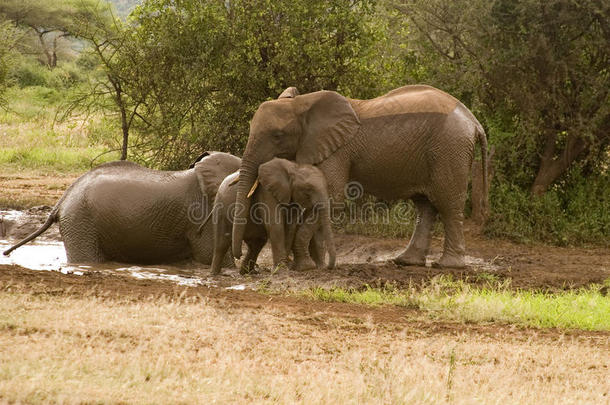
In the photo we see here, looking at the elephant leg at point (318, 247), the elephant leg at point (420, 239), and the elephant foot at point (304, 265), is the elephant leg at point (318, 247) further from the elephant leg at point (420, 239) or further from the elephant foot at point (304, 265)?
the elephant leg at point (420, 239)

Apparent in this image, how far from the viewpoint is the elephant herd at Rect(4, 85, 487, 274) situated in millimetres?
11172

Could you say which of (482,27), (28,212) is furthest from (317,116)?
(28,212)

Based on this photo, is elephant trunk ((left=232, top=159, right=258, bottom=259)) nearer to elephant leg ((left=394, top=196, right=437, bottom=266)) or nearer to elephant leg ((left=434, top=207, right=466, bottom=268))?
elephant leg ((left=394, top=196, right=437, bottom=266))

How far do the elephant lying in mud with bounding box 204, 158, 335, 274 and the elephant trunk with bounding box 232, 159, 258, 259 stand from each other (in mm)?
119

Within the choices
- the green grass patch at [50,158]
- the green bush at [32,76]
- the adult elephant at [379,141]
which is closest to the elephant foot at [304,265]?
the adult elephant at [379,141]

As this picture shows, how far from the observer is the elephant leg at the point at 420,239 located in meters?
12.2

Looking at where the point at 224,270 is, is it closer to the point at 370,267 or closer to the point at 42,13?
the point at 370,267

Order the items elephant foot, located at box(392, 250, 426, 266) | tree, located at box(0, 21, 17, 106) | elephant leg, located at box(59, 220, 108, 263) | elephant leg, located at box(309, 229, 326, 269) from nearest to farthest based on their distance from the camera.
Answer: elephant leg, located at box(309, 229, 326, 269), elephant leg, located at box(59, 220, 108, 263), elephant foot, located at box(392, 250, 426, 266), tree, located at box(0, 21, 17, 106)

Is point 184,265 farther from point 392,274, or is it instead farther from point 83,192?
point 392,274

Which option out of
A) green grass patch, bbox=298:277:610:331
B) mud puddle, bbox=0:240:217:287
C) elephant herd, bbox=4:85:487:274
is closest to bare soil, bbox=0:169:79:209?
mud puddle, bbox=0:240:217:287

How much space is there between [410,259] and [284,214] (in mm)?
1845

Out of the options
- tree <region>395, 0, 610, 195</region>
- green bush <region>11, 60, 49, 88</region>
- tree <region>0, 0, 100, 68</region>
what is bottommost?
tree <region>395, 0, 610, 195</region>

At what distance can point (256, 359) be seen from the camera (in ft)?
22.1

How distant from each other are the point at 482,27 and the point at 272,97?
356 centimetres
